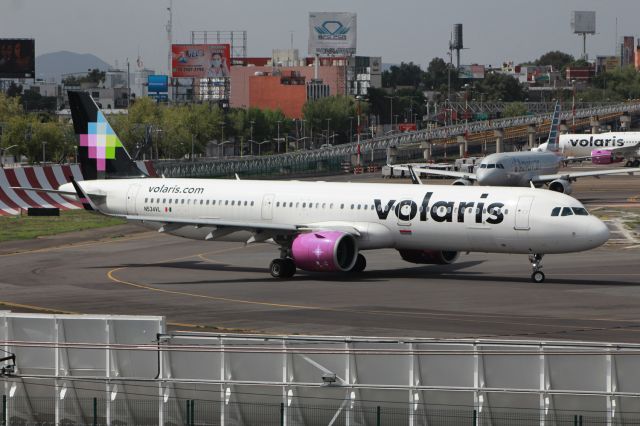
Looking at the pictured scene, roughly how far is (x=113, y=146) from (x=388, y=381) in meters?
41.2

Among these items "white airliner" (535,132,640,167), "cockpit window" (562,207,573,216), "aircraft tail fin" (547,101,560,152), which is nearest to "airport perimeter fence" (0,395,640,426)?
"cockpit window" (562,207,573,216)

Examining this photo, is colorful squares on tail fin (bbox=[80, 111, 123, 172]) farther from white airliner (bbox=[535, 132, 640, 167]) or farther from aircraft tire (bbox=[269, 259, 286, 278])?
white airliner (bbox=[535, 132, 640, 167])

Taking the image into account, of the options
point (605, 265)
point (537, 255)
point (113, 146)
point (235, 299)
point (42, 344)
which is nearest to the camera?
point (42, 344)

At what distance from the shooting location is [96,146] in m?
67.6

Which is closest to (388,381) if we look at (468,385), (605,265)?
(468,385)

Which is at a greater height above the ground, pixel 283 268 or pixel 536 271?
pixel 536 271

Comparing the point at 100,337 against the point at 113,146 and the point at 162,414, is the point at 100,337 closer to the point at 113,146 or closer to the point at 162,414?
the point at 162,414

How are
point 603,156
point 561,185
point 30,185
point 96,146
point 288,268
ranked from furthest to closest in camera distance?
point 603,156 → point 561,185 → point 30,185 → point 96,146 → point 288,268

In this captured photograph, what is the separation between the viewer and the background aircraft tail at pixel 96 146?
220ft

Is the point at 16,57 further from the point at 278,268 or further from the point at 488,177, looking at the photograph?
the point at 278,268

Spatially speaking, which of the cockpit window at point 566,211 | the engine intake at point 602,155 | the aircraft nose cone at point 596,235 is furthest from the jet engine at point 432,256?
the engine intake at point 602,155

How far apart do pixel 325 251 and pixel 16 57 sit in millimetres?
152134

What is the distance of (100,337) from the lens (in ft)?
107

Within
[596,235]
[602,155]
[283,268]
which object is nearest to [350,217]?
[283,268]
